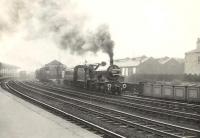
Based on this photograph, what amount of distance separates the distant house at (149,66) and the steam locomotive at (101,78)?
43.2 m

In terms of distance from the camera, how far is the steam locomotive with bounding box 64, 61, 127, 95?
33594 millimetres

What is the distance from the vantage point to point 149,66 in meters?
85.5

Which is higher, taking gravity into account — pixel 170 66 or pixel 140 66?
pixel 170 66

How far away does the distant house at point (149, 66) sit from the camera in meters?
82.6

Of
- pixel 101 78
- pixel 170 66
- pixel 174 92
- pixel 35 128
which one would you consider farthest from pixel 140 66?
pixel 35 128

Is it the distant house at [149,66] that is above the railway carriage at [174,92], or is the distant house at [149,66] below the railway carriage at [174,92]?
above

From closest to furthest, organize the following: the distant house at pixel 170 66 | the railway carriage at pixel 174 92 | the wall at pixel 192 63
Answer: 1. the railway carriage at pixel 174 92
2. the wall at pixel 192 63
3. the distant house at pixel 170 66

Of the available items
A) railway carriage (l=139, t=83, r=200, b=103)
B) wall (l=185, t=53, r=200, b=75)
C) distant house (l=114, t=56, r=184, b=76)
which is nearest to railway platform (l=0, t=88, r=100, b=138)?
railway carriage (l=139, t=83, r=200, b=103)

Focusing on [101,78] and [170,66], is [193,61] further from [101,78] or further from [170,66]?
[101,78]

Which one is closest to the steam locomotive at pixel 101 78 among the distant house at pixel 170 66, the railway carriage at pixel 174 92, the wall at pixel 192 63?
the railway carriage at pixel 174 92

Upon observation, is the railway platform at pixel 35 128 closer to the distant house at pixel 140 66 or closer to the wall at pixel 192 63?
the wall at pixel 192 63

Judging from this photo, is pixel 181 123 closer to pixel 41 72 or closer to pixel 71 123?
pixel 71 123

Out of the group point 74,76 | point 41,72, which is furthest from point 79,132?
point 41,72

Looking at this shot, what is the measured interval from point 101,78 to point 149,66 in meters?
52.3
